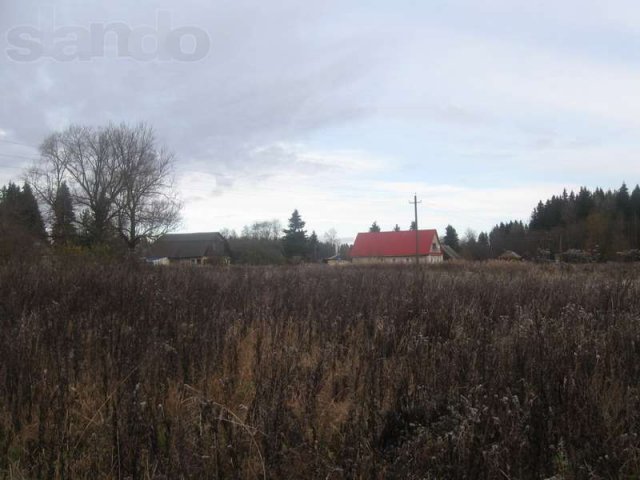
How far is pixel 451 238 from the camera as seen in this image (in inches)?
3612

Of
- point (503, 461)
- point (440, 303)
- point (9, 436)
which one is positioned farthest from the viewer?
point (440, 303)

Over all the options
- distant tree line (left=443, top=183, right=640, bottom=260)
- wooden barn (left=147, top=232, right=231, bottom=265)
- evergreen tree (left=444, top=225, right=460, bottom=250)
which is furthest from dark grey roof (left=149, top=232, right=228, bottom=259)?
evergreen tree (left=444, top=225, right=460, bottom=250)

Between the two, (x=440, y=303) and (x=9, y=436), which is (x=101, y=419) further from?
(x=440, y=303)

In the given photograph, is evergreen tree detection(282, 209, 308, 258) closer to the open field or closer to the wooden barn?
the wooden barn

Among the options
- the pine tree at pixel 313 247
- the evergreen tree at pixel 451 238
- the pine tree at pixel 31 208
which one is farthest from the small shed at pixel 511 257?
the evergreen tree at pixel 451 238

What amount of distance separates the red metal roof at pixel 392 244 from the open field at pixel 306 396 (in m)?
54.3

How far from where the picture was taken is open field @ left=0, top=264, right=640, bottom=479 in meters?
2.14

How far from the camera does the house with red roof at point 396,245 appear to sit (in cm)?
5844

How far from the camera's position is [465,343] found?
3.80 m

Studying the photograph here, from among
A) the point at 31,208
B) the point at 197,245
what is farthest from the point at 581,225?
the point at 31,208

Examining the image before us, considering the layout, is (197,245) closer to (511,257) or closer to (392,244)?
(392,244)

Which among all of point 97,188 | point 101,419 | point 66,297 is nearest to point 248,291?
point 66,297

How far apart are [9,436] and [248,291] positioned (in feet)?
15.5

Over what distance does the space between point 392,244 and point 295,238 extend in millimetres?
14058
